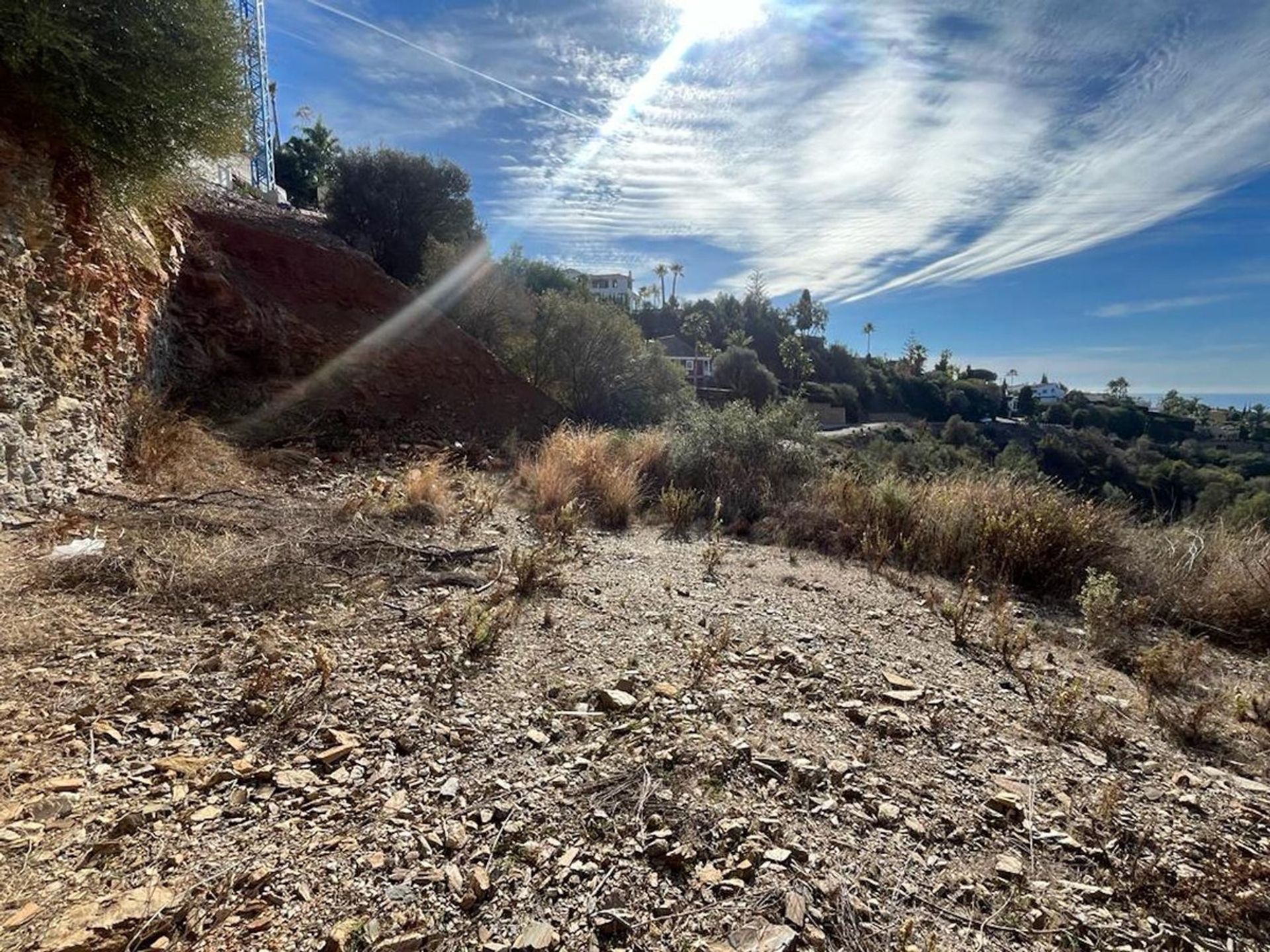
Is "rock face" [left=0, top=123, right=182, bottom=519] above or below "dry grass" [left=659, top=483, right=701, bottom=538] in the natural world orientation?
above

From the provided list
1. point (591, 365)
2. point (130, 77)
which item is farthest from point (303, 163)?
point (130, 77)

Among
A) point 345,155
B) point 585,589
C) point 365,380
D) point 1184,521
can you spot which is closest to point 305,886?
point 585,589

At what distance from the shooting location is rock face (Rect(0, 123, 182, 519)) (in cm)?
319

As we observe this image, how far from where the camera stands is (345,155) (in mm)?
13328

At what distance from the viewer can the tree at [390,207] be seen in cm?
1286

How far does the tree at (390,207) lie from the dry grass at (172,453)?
9.11 metres

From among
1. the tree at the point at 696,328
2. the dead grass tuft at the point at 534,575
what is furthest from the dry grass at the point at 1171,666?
the tree at the point at 696,328

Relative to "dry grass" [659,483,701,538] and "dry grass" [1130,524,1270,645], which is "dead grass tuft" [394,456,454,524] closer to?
"dry grass" [659,483,701,538]

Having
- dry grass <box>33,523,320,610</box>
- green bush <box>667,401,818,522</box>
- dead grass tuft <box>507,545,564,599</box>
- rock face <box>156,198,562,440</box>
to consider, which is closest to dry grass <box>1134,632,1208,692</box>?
dead grass tuft <box>507,545,564,599</box>

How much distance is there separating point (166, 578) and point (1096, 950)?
3738 millimetres

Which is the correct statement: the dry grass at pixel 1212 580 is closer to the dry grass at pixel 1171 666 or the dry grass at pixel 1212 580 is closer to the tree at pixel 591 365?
the dry grass at pixel 1171 666

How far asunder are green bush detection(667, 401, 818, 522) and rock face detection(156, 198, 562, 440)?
3.64m

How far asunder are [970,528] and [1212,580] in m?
1.42

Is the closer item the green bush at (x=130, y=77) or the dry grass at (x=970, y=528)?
the green bush at (x=130, y=77)
